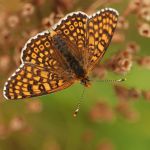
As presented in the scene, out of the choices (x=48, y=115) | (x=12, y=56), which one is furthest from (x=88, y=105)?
(x=12, y=56)

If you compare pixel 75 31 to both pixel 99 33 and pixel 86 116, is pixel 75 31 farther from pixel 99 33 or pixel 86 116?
pixel 86 116

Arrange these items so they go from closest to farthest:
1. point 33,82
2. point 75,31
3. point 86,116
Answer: point 33,82 → point 75,31 → point 86,116

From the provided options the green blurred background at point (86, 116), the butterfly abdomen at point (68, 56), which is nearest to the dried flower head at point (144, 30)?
the green blurred background at point (86, 116)

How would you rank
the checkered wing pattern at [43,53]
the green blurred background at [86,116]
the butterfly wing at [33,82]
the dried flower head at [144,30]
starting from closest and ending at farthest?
the butterfly wing at [33,82], the checkered wing pattern at [43,53], the dried flower head at [144,30], the green blurred background at [86,116]

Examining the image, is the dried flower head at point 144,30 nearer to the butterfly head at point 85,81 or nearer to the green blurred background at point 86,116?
the green blurred background at point 86,116

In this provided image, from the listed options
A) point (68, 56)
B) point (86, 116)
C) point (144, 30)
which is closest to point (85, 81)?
point (68, 56)

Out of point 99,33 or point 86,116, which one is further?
point 86,116

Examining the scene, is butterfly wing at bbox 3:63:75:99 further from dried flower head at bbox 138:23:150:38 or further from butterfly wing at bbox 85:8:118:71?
dried flower head at bbox 138:23:150:38
